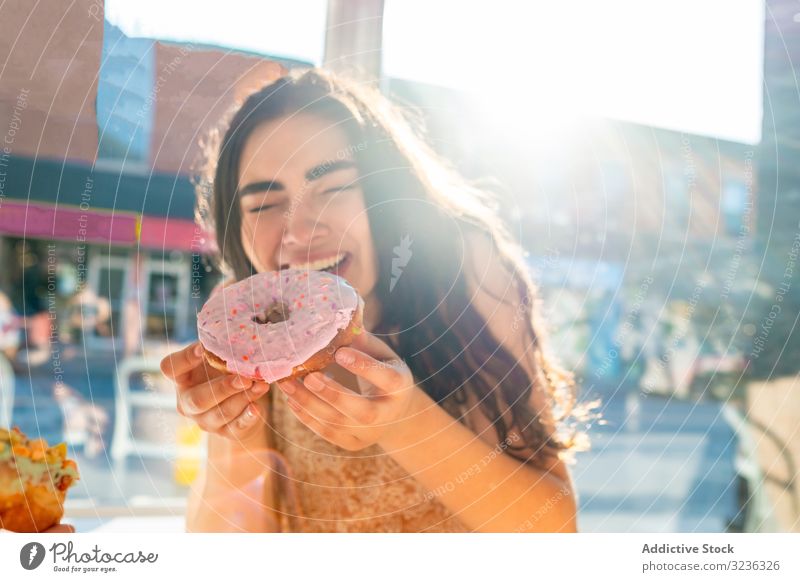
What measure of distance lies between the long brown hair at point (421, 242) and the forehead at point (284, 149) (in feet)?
0.04

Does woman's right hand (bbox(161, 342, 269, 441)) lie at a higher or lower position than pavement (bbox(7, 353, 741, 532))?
higher

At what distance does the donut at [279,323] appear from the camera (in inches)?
31.0

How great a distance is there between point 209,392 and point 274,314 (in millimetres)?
119

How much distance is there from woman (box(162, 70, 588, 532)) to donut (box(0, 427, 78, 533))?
6.2 inches

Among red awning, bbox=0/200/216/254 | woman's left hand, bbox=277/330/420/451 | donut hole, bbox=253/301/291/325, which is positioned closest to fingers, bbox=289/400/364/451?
woman's left hand, bbox=277/330/420/451

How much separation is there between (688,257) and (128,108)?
76cm

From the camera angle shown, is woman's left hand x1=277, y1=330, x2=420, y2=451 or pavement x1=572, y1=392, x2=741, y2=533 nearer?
woman's left hand x1=277, y1=330, x2=420, y2=451

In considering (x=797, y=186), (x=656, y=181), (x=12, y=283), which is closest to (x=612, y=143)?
(x=656, y=181)

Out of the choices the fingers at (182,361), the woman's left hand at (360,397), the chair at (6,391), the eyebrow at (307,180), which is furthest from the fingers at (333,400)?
the chair at (6,391)

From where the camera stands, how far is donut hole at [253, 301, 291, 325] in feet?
2.68

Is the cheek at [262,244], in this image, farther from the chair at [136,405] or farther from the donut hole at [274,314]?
the chair at [136,405]

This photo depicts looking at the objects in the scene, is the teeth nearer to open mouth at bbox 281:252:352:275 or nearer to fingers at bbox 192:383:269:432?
open mouth at bbox 281:252:352:275

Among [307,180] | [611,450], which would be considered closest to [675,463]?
[611,450]
